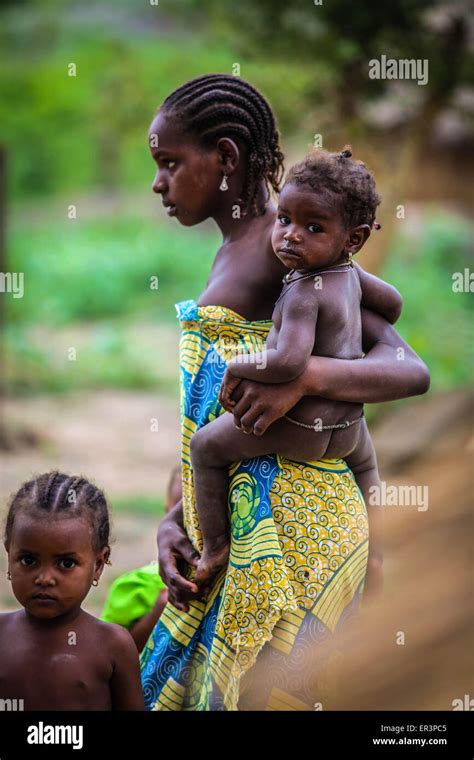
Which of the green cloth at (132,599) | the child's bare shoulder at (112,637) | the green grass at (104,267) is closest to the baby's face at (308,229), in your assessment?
the child's bare shoulder at (112,637)

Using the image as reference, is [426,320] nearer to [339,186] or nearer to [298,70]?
[298,70]

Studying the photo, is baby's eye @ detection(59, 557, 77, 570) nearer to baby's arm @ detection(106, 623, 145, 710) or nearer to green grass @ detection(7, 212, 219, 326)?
baby's arm @ detection(106, 623, 145, 710)

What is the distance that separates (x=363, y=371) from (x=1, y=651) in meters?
0.98

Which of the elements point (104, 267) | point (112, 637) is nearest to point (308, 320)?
point (112, 637)

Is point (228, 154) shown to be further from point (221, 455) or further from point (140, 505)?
point (140, 505)

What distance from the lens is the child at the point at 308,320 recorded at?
210 centimetres

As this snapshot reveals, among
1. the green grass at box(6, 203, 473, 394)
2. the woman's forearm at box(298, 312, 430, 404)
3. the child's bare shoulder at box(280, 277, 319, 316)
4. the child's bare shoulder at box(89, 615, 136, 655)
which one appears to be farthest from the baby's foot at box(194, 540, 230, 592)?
the green grass at box(6, 203, 473, 394)

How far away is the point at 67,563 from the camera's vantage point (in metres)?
2.27

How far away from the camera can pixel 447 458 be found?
182cm

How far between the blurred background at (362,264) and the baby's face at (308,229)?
1.58 ft

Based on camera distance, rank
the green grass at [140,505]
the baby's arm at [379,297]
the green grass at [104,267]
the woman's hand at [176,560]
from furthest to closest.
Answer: the green grass at [104,267] < the green grass at [140,505] < the woman's hand at [176,560] < the baby's arm at [379,297]

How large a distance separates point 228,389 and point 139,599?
123cm

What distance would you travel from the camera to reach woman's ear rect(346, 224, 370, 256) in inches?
84.7

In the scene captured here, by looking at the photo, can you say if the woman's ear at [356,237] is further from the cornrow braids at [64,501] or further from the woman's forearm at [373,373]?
the cornrow braids at [64,501]
